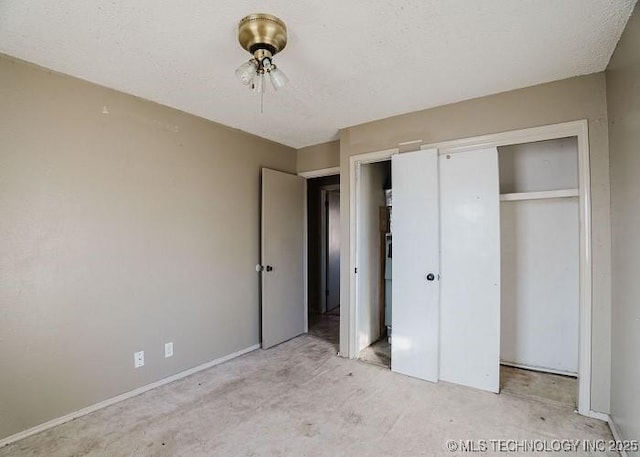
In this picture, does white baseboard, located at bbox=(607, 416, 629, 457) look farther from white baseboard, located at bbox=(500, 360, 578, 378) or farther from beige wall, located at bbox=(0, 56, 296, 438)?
beige wall, located at bbox=(0, 56, 296, 438)

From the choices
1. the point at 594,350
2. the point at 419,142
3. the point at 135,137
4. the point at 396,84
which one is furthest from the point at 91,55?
the point at 594,350

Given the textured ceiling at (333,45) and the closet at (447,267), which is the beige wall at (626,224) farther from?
the closet at (447,267)

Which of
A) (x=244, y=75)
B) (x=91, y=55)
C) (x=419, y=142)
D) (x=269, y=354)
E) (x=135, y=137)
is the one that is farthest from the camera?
(x=269, y=354)

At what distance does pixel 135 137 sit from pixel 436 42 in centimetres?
229

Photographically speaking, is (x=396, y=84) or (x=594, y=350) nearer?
A: (x=594, y=350)

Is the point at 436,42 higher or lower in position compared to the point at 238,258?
higher

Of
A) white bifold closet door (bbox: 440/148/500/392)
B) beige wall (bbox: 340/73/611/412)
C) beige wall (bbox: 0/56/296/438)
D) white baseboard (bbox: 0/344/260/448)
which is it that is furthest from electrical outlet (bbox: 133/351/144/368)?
beige wall (bbox: 340/73/611/412)

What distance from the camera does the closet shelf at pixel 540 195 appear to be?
256 centimetres

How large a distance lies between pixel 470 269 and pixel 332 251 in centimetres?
299

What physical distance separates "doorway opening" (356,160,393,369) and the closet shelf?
1280 mm

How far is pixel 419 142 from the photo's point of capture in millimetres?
2859

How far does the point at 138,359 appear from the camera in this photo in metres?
2.50

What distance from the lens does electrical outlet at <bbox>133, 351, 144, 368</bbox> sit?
248 cm

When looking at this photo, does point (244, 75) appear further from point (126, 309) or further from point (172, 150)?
point (126, 309)
